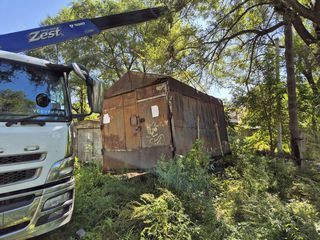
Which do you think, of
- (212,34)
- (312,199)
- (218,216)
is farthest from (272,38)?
(218,216)

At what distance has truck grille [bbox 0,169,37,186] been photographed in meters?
2.82

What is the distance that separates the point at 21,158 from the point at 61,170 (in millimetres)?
509

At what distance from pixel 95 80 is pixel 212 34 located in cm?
572

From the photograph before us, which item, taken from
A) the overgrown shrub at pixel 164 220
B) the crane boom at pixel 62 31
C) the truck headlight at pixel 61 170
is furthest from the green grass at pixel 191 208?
the crane boom at pixel 62 31

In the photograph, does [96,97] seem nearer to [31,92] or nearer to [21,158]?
[31,92]

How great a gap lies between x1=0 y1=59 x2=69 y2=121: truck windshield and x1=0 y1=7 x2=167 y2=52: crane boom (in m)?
1.51

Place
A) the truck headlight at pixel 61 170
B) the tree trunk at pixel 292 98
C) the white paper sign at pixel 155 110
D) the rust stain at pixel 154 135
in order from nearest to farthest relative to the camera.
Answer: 1. the truck headlight at pixel 61 170
2. the rust stain at pixel 154 135
3. the white paper sign at pixel 155 110
4. the tree trunk at pixel 292 98

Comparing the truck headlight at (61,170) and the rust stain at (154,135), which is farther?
the rust stain at (154,135)

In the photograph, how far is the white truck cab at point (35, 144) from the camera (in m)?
2.86

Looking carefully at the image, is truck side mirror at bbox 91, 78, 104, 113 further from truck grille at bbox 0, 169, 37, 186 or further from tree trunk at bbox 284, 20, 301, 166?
tree trunk at bbox 284, 20, 301, 166

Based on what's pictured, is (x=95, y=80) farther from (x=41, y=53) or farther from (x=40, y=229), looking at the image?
(x=41, y=53)

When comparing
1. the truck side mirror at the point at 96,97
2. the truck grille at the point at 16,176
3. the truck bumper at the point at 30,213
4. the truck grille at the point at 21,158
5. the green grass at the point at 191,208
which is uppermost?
the truck side mirror at the point at 96,97

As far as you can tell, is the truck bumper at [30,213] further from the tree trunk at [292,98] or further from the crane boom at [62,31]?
the tree trunk at [292,98]

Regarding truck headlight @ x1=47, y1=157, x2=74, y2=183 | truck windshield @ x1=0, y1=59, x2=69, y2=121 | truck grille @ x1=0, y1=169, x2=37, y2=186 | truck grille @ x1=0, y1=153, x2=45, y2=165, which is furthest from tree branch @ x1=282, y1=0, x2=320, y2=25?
truck grille @ x1=0, y1=169, x2=37, y2=186
